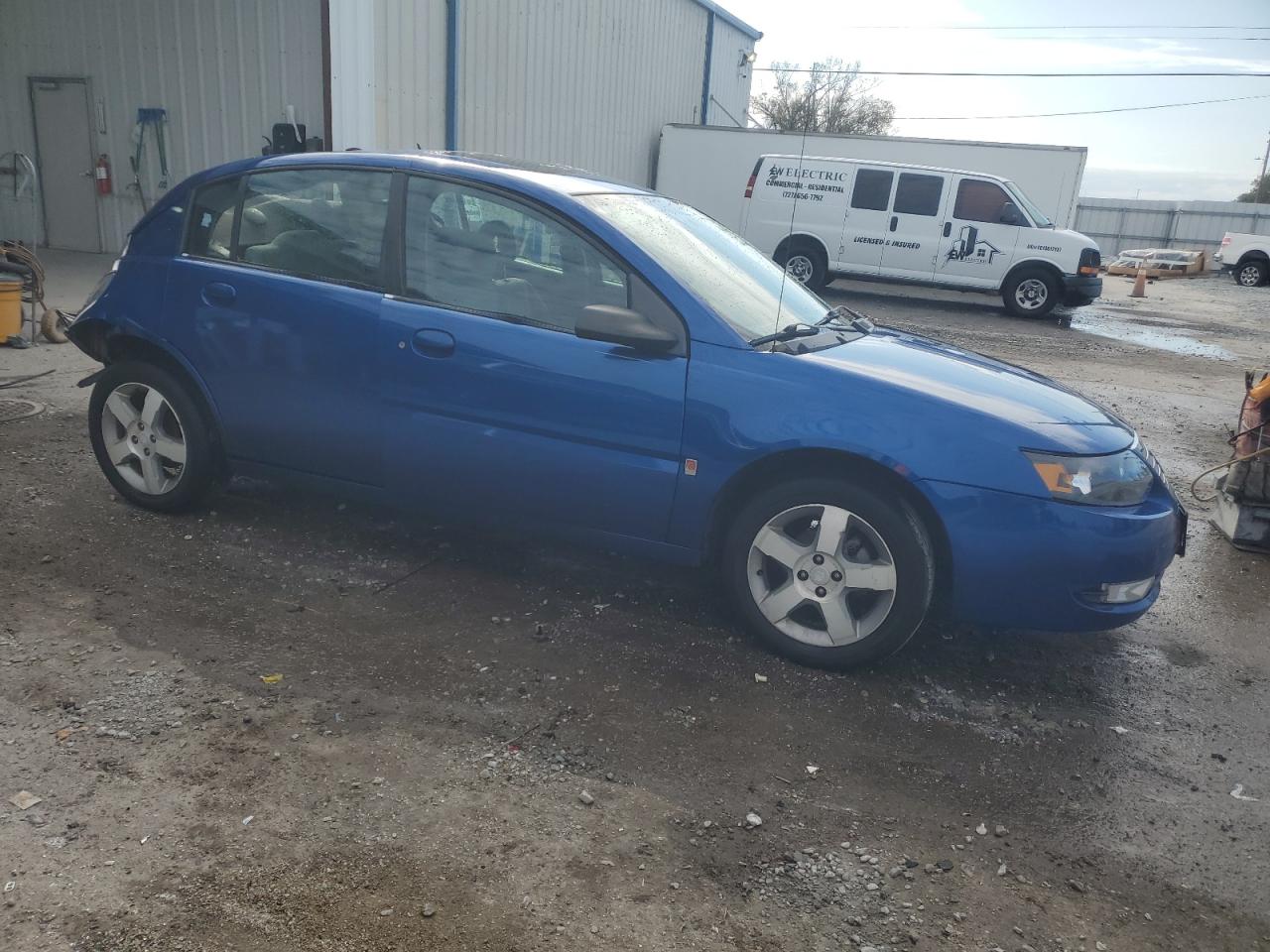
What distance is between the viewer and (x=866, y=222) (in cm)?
1639

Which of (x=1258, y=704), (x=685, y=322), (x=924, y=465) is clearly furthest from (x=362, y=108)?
(x=1258, y=704)

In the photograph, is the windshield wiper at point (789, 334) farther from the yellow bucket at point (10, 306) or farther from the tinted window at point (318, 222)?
the yellow bucket at point (10, 306)

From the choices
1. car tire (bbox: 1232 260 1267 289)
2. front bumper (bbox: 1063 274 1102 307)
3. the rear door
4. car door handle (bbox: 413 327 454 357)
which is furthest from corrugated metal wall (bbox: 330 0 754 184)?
car tire (bbox: 1232 260 1267 289)

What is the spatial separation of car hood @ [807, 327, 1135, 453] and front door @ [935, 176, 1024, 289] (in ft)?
41.6

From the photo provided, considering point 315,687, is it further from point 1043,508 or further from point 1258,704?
point 1258,704

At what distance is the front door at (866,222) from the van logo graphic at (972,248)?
1171 mm

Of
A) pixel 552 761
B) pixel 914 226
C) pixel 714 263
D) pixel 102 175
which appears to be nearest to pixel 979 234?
pixel 914 226

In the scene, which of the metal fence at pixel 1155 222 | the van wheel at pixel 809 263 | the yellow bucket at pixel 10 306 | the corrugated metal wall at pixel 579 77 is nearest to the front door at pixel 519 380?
the yellow bucket at pixel 10 306

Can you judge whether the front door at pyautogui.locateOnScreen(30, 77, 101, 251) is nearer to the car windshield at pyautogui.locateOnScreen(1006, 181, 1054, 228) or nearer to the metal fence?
the car windshield at pyautogui.locateOnScreen(1006, 181, 1054, 228)

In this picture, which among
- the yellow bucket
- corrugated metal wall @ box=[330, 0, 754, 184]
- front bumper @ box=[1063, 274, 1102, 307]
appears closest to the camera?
the yellow bucket

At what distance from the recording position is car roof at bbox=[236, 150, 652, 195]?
13.2 feet

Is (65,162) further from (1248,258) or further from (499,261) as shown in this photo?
(1248,258)

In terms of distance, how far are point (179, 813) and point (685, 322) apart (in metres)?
2.22

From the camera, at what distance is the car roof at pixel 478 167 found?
4027 millimetres
